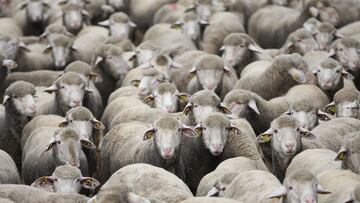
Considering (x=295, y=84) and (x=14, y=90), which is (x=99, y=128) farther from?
(x=295, y=84)

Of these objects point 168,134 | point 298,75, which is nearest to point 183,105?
point 298,75

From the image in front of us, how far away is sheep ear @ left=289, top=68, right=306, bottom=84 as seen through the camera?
43.8ft

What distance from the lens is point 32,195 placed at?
8859 mm

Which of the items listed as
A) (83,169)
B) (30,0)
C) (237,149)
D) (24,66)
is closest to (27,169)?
(83,169)

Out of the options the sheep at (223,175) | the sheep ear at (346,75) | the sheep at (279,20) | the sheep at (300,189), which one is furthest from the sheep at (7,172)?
the sheep at (279,20)

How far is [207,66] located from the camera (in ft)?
44.2

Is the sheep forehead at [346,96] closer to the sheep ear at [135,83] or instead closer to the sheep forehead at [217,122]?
the sheep forehead at [217,122]

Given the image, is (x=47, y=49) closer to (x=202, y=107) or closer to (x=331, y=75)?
(x=331, y=75)

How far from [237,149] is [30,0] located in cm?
894

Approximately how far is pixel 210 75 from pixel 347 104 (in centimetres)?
215

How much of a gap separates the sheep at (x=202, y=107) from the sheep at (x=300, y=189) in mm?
3125

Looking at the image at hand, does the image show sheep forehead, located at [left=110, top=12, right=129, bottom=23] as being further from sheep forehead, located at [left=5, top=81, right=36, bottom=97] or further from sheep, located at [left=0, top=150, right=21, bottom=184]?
sheep, located at [left=0, top=150, right=21, bottom=184]

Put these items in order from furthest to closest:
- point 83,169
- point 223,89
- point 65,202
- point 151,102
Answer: point 223,89, point 151,102, point 83,169, point 65,202

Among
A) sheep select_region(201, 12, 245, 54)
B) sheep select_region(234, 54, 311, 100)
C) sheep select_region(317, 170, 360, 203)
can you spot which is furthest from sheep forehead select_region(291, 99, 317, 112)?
sheep select_region(201, 12, 245, 54)
